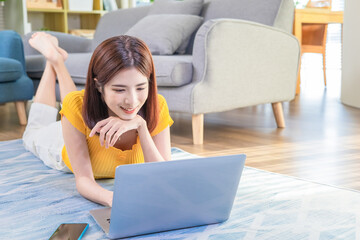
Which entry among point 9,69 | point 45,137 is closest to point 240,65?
point 45,137

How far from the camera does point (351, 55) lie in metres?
3.71

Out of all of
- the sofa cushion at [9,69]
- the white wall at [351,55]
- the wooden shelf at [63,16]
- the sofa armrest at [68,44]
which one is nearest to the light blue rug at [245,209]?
the sofa cushion at [9,69]

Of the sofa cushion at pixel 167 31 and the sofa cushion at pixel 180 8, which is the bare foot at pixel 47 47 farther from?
the sofa cushion at pixel 180 8

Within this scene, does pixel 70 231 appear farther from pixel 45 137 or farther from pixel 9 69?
pixel 9 69

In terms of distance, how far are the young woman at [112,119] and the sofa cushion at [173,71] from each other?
69cm

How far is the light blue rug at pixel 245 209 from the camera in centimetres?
118

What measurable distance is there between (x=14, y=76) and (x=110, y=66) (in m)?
1.89

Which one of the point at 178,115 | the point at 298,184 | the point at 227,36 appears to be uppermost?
the point at 227,36

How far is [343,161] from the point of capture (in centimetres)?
197

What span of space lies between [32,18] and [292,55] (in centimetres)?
333

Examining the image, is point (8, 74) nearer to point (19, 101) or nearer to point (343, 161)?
point (19, 101)

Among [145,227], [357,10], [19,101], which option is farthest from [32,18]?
[145,227]

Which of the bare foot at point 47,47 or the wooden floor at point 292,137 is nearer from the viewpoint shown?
the wooden floor at point 292,137

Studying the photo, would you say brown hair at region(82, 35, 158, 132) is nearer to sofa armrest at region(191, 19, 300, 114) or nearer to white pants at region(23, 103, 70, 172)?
white pants at region(23, 103, 70, 172)
